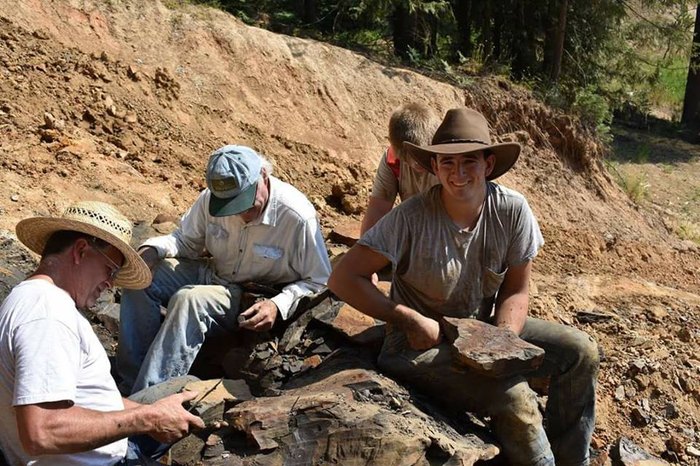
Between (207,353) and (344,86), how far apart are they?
5.52 metres

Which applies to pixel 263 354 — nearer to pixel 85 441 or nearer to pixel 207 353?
pixel 207 353

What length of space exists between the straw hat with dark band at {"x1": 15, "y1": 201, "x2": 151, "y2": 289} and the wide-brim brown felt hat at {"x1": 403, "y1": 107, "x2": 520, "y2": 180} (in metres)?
1.40

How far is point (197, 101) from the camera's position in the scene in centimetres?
847

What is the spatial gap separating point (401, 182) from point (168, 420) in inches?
97.6

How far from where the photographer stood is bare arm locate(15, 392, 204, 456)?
2.65 metres

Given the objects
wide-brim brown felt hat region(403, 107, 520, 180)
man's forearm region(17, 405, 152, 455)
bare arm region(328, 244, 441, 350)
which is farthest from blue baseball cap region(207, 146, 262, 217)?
man's forearm region(17, 405, 152, 455)

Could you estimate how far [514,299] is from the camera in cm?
396

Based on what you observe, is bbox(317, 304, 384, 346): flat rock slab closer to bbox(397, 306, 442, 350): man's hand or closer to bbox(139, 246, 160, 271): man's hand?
bbox(397, 306, 442, 350): man's hand

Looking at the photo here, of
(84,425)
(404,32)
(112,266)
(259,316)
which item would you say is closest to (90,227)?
(112,266)

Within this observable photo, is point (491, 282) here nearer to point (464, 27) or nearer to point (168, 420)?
point (168, 420)

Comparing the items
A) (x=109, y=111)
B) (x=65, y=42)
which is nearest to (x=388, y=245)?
(x=109, y=111)

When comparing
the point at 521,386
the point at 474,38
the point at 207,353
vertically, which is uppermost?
the point at 474,38

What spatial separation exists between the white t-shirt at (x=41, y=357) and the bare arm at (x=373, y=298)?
1.25m

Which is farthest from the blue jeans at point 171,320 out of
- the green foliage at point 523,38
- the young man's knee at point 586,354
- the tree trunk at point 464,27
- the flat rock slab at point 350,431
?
the tree trunk at point 464,27
